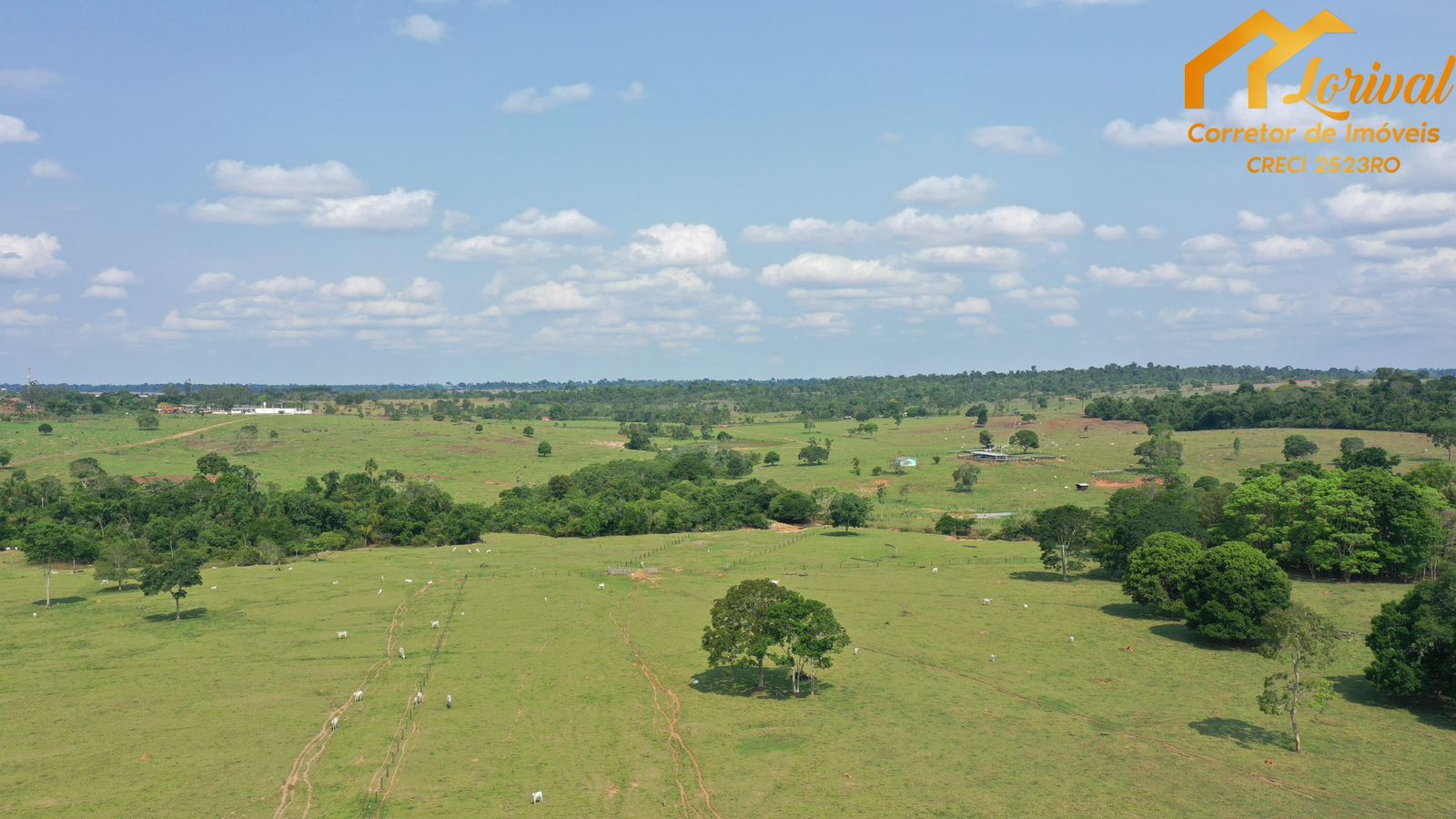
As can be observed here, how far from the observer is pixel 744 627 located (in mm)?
53656

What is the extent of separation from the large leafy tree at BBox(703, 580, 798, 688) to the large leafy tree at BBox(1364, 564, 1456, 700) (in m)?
32.0

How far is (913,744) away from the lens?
147 ft

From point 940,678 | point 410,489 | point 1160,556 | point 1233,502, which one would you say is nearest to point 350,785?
point 940,678

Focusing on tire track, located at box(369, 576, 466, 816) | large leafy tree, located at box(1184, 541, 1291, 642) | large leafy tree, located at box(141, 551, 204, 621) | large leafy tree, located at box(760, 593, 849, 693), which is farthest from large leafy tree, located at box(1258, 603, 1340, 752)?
large leafy tree, located at box(141, 551, 204, 621)

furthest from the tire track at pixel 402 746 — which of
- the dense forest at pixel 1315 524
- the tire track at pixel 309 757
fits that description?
the dense forest at pixel 1315 524

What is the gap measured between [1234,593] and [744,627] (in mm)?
34368

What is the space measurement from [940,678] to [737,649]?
12712 millimetres

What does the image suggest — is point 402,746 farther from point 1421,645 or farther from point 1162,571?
point 1162,571

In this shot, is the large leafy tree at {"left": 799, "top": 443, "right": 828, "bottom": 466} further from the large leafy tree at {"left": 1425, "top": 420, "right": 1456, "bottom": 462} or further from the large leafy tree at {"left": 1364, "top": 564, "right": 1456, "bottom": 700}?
the large leafy tree at {"left": 1364, "top": 564, "right": 1456, "bottom": 700}

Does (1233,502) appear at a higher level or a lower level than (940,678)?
higher

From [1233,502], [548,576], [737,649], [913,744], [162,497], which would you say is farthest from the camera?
[162,497]

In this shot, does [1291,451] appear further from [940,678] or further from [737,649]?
[737,649]

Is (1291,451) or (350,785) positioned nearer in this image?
(350,785)

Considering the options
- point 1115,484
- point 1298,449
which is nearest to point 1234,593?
point 1115,484
